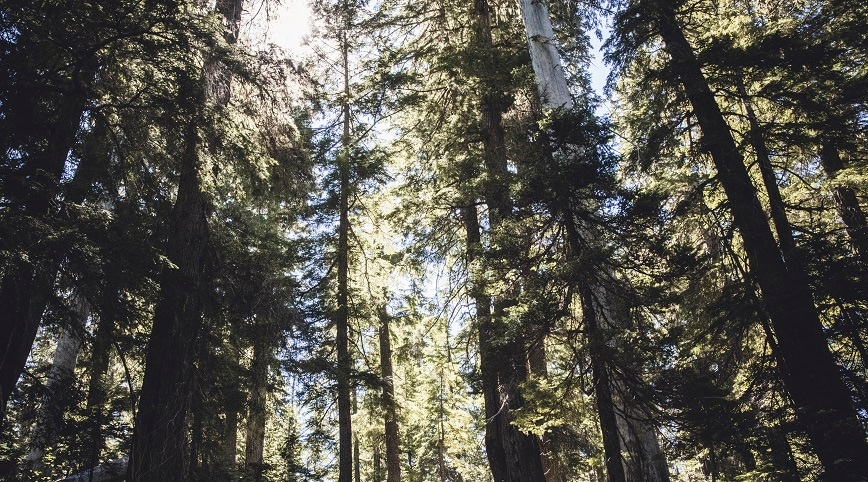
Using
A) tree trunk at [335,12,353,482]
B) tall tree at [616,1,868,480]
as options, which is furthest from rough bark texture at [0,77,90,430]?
tall tree at [616,1,868,480]

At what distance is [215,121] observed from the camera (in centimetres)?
676

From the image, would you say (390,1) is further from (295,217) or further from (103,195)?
(103,195)

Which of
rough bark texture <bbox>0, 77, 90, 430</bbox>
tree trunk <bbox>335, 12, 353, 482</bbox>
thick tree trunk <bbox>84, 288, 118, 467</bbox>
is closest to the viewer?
rough bark texture <bbox>0, 77, 90, 430</bbox>

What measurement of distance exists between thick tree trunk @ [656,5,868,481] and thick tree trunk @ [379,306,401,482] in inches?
343

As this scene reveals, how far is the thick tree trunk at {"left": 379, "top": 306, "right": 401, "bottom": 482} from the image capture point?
12.4 metres

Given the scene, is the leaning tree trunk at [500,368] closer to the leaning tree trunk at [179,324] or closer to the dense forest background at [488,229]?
the dense forest background at [488,229]

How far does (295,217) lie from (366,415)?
22.8ft

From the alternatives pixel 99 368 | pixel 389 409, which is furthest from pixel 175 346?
pixel 389 409

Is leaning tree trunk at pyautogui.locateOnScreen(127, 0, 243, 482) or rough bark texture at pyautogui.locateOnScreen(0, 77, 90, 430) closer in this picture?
rough bark texture at pyautogui.locateOnScreen(0, 77, 90, 430)

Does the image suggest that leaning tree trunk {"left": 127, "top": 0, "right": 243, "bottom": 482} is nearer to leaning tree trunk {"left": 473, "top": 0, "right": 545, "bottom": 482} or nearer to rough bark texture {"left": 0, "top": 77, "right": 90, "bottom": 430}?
rough bark texture {"left": 0, "top": 77, "right": 90, "bottom": 430}

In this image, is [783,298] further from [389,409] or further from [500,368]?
[389,409]

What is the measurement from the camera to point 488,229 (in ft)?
23.8

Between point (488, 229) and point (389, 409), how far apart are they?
795 cm

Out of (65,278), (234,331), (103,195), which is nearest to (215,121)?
(103,195)
